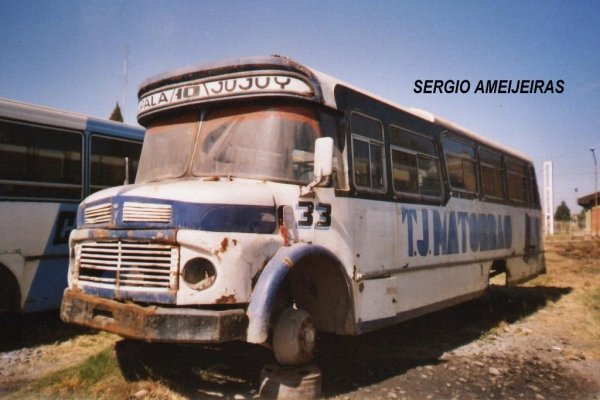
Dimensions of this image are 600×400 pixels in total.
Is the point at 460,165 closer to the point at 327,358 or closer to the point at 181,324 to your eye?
the point at 327,358

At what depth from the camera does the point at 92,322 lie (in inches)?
159

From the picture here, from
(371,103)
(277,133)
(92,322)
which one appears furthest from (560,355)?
(92,322)

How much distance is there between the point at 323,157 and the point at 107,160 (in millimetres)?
4494

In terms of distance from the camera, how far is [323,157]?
412 centimetres

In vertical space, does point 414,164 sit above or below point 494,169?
below

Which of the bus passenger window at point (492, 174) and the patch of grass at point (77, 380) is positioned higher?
the bus passenger window at point (492, 174)

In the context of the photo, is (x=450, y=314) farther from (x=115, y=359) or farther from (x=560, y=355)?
(x=115, y=359)

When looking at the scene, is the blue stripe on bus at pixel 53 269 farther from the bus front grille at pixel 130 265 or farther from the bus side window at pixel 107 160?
the bus front grille at pixel 130 265

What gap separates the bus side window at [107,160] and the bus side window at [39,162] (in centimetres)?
22

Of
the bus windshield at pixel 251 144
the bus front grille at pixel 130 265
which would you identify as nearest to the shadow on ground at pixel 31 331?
the bus front grille at pixel 130 265

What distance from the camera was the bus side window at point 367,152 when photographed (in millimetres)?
5137

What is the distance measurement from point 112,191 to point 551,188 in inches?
1716

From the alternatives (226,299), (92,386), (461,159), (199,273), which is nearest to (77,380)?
(92,386)

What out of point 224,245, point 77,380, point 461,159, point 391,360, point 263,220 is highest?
point 461,159
